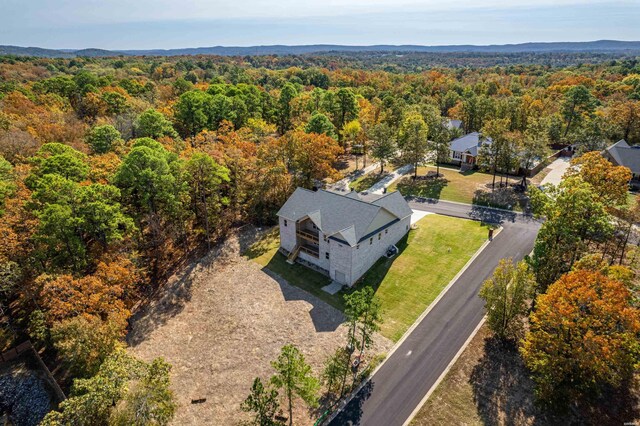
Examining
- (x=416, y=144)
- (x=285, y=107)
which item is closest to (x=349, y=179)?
(x=416, y=144)

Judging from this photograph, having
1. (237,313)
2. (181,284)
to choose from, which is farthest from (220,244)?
(237,313)

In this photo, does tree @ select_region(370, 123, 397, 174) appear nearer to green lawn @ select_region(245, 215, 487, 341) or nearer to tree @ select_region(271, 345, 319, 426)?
green lawn @ select_region(245, 215, 487, 341)

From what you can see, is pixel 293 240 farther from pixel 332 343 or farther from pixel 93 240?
pixel 93 240

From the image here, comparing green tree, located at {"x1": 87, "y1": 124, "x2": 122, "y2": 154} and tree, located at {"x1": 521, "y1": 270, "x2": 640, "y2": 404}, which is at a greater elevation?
green tree, located at {"x1": 87, "y1": 124, "x2": 122, "y2": 154}

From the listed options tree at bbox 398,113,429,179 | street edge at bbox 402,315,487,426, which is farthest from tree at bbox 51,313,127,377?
tree at bbox 398,113,429,179

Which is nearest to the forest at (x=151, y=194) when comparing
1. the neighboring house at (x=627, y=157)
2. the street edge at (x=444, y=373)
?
the neighboring house at (x=627, y=157)
